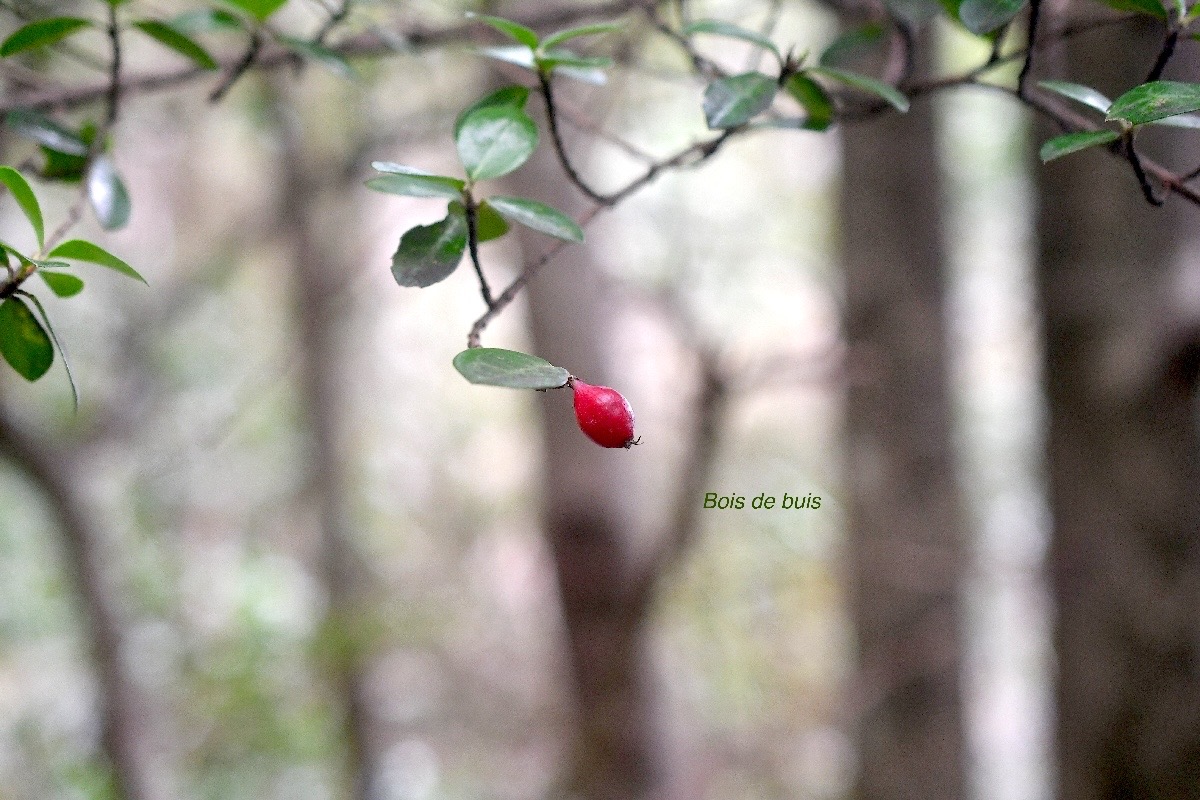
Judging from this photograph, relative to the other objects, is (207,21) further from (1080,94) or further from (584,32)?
(1080,94)

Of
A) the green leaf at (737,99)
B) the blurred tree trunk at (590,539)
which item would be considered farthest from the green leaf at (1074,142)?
the blurred tree trunk at (590,539)

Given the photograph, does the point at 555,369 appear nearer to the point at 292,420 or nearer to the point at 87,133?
the point at 87,133

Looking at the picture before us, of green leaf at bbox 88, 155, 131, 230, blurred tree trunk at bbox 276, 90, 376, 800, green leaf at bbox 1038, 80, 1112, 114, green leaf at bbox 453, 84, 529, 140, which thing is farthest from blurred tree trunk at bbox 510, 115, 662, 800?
green leaf at bbox 1038, 80, 1112, 114

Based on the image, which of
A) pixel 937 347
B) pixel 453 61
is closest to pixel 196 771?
pixel 453 61

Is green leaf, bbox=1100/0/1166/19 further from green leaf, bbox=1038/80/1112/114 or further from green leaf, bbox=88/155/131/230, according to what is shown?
green leaf, bbox=88/155/131/230

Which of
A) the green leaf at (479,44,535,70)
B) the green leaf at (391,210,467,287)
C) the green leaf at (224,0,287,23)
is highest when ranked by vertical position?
the green leaf at (224,0,287,23)
